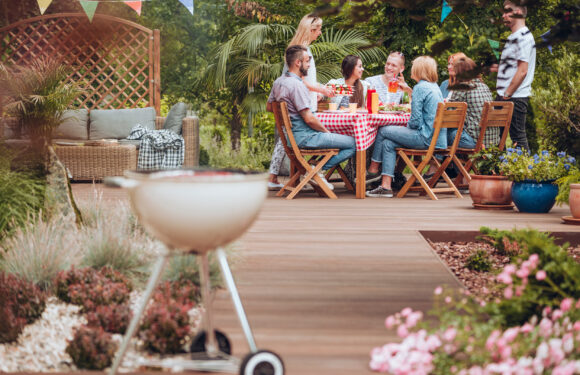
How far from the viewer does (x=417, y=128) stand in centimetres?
568

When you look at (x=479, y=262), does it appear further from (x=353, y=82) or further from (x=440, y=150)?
(x=353, y=82)

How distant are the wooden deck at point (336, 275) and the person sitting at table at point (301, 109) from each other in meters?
0.71

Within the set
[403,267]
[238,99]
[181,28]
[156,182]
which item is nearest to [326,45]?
[238,99]

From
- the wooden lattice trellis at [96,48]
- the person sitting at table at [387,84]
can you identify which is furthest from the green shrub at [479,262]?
the wooden lattice trellis at [96,48]

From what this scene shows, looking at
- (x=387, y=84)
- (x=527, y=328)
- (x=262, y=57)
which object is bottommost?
(x=527, y=328)

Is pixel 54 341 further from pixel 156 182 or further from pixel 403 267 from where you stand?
pixel 403 267

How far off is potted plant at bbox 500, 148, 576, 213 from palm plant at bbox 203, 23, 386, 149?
3962mm

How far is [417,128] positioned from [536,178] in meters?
1.18

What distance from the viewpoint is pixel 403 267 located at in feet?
9.93

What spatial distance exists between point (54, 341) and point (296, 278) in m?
0.99

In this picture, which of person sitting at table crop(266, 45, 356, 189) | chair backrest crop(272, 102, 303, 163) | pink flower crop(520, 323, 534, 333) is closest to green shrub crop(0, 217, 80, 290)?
pink flower crop(520, 323, 534, 333)

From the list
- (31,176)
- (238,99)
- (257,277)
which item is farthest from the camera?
(238,99)

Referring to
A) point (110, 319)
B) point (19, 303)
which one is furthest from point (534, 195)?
point (19, 303)

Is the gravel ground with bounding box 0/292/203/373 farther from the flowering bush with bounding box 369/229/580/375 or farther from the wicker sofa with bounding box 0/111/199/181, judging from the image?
the wicker sofa with bounding box 0/111/199/181
